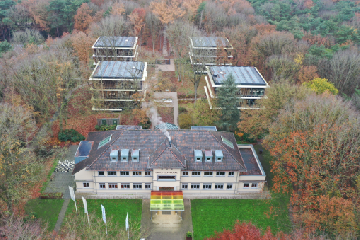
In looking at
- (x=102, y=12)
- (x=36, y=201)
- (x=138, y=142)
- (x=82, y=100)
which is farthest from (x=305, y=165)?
(x=102, y=12)

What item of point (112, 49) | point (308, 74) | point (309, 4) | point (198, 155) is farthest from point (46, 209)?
point (309, 4)

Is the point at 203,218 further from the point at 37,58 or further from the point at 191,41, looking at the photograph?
the point at 191,41

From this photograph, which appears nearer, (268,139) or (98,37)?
(268,139)

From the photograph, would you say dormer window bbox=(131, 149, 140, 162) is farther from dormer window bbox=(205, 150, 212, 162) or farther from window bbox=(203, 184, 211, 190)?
window bbox=(203, 184, 211, 190)

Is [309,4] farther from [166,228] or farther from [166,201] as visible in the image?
[166,228]

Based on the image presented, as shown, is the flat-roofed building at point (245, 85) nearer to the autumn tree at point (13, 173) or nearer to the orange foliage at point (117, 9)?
the autumn tree at point (13, 173)

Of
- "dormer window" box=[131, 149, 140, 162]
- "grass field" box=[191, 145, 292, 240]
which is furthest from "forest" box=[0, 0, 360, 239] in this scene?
"dormer window" box=[131, 149, 140, 162]

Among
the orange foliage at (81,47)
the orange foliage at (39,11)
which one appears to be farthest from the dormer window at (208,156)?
the orange foliage at (39,11)
